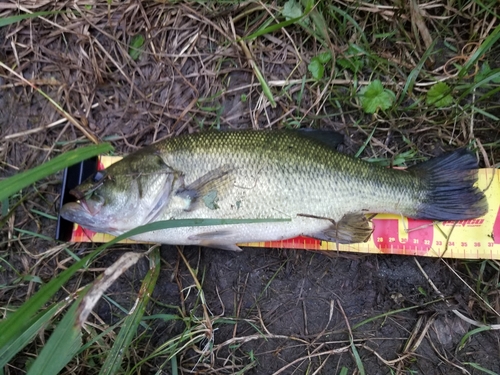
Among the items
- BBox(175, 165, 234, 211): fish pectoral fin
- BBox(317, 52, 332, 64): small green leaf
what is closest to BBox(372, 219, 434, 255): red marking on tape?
BBox(175, 165, 234, 211): fish pectoral fin

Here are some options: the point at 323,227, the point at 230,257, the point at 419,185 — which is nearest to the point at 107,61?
the point at 230,257

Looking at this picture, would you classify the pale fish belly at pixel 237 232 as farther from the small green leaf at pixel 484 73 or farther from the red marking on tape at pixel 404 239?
the small green leaf at pixel 484 73

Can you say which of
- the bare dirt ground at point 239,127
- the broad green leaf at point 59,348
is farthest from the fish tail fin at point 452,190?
the broad green leaf at point 59,348

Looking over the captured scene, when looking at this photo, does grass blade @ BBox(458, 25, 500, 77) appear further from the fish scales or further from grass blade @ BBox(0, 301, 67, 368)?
grass blade @ BBox(0, 301, 67, 368)

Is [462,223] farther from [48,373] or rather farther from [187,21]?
[48,373]

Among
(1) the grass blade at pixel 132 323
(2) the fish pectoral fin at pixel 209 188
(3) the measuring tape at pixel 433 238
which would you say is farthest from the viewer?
(3) the measuring tape at pixel 433 238

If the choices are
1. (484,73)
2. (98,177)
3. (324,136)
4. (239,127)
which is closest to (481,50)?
(484,73)
